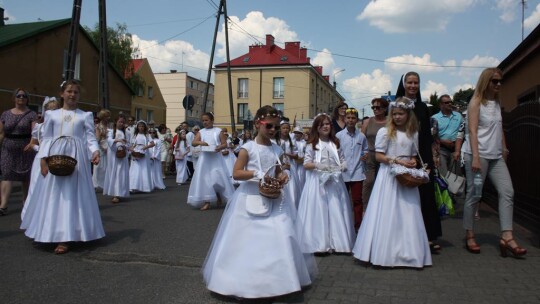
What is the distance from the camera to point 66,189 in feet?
20.2

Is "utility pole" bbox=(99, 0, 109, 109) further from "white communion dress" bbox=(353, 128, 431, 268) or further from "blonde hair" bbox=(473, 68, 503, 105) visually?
"blonde hair" bbox=(473, 68, 503, 105)

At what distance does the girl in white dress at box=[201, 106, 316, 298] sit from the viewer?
4125 mm

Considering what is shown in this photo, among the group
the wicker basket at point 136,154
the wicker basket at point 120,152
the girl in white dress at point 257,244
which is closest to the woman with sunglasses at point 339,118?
the girl in white dress at point 257,244

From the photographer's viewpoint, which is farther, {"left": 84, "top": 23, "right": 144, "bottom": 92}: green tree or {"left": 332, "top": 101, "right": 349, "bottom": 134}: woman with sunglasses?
{"left": 84, "top": 23, "right": 144, "bottom": 92}: green tree

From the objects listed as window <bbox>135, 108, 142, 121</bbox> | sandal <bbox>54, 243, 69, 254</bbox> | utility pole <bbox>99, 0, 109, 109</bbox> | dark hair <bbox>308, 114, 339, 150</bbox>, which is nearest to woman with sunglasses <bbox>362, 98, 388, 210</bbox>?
dark hair <bbox>308, 114, 339, 150</bbox>

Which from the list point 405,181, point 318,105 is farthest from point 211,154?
point 318,105

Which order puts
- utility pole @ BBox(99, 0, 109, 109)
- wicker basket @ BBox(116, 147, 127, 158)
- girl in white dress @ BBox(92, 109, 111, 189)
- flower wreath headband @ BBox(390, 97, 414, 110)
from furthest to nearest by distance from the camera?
utility pole @ BBox(99, 0, 109, 109), wicker basket @ BBox(116, 147, 127, 158), girl in white dress @ BBox(92, 109, 111, 189), flower wreath headband @ BBox(390, 97, 414, 110)

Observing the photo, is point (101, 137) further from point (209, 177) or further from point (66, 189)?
point (66, 189)

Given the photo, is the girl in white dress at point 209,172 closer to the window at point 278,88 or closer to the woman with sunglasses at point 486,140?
the woman with sunglasses at point 486,140

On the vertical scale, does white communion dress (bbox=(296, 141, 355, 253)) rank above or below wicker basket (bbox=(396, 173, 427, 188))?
below

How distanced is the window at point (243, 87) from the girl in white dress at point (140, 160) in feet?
176

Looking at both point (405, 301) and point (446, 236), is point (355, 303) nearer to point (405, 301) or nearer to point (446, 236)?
point (405, 301)

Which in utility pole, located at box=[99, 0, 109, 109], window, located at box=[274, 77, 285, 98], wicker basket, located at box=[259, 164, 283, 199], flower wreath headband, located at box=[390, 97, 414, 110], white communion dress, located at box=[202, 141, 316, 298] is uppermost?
window, located at box=[274, 77, 285, 98]

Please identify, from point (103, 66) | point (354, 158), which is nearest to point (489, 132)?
point (354, 158)
